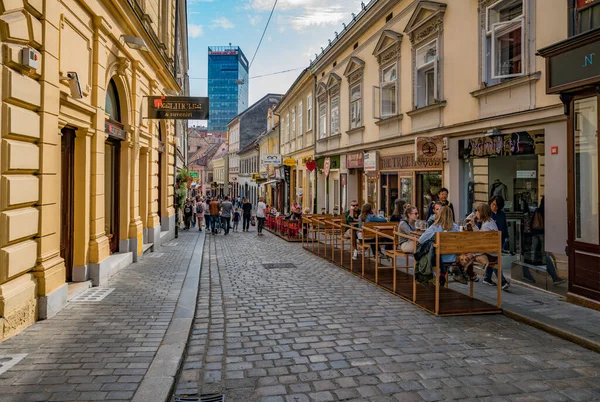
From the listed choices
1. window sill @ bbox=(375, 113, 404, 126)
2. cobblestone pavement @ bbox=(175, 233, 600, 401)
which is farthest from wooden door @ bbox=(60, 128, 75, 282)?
window sill @ bbox=(375, 113, 404, 126)

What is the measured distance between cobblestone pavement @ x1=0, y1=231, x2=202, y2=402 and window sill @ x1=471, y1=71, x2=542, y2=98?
739cm

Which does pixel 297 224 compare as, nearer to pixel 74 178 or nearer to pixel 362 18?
pixel 362 18

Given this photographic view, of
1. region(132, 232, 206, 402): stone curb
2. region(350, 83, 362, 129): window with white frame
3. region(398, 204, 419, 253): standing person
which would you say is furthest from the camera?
region(350, 83, 362, 129): window with white frame

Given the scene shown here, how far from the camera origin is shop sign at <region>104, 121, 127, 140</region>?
8.99 meters

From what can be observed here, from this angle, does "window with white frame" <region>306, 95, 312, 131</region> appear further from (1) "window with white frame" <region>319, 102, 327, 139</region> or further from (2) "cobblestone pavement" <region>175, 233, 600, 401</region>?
(2) "cobblestone pavement" <region>175, 233, 600, 401</region>

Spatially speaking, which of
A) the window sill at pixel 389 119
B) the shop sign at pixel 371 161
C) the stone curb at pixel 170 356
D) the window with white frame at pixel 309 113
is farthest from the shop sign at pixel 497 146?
the window with white frame at pixel 309 113

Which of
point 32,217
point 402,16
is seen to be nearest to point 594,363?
point 32,217

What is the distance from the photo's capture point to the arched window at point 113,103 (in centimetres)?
979

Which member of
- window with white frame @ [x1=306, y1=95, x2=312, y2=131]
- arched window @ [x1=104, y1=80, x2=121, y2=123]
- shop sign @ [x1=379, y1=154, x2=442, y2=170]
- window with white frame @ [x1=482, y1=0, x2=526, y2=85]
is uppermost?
window with white frame @ [x1=306, y1=95, x2=312, y2=131]

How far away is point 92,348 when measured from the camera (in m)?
4.77

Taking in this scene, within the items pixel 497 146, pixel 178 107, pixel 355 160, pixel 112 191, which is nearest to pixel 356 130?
pixel 355 160

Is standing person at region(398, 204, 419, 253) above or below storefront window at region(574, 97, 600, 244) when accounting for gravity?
below

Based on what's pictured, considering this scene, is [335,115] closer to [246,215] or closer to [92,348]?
[246,215]

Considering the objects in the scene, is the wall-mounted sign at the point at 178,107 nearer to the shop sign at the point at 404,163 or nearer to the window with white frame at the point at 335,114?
the shop sign at the point at 404,163
